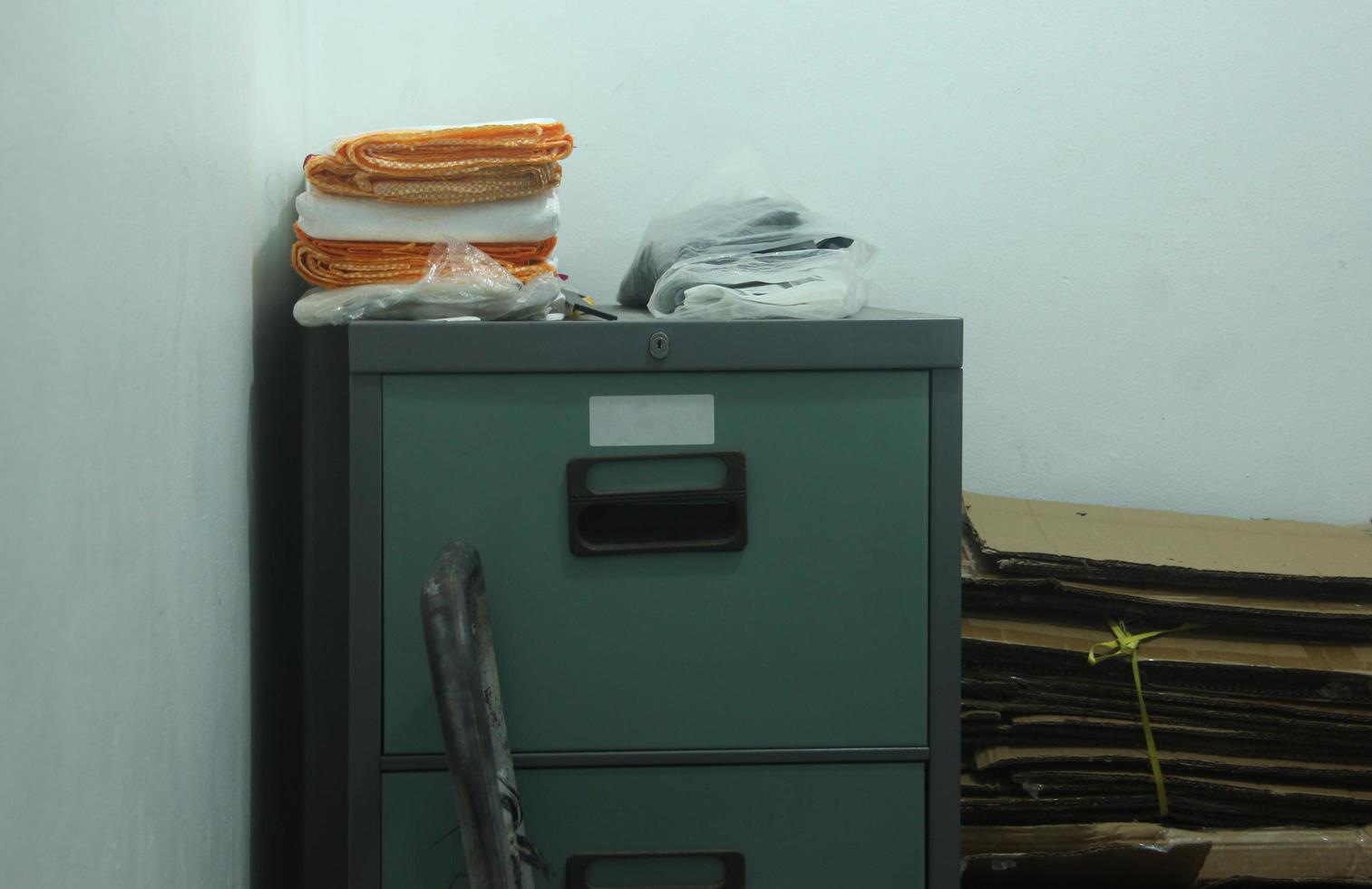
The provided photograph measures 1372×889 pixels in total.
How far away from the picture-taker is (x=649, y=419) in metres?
0.97

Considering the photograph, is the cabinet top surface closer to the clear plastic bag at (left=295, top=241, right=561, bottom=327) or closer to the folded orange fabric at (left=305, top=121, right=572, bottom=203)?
the clear plastic bag at (left=295, top=241, right=561, bottom=327)

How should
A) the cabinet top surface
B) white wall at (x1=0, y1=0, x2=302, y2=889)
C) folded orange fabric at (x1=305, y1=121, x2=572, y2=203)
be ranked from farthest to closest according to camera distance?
folded orange fabric at (x1=305, y1=121, x2=572, y2=203), the cabinet top surface, white wall at (x1=0, y1=0, x2=302, y2=889)

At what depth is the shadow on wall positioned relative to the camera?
1.15 meters

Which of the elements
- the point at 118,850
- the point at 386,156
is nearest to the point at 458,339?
the point at 386,156

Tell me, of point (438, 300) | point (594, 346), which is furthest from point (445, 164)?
point (594, 346)

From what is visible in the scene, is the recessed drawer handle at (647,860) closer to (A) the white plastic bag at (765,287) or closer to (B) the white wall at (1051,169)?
(A) the white plastic bag at (765,287)

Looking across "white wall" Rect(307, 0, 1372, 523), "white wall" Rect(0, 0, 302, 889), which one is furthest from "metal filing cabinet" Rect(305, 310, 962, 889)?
"white wall" Rect(307, 0, 1372, 523)

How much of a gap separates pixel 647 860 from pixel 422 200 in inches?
24.7

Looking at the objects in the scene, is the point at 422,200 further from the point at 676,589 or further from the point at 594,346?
the point at 676,589

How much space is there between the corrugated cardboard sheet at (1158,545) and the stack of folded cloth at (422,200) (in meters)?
0.67

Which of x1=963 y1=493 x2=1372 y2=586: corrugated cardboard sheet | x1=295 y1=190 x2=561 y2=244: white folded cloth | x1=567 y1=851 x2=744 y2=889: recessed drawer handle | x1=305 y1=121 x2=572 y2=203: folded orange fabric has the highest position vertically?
x1=305 y1=121 x2=572 y2=203: folded orange fabric

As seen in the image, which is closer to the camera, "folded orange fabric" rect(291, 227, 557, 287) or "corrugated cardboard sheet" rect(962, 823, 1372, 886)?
"folded orange fabric" rect(291, 227, 557, 287)

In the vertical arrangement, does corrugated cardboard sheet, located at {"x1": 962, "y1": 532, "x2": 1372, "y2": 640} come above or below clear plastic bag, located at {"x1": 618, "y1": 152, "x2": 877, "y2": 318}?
below

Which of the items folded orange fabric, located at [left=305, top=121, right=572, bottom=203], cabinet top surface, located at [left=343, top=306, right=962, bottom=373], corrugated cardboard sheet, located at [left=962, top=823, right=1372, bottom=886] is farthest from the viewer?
corrugated cardboard sheet, located at [left=962, top=823, right=1372, bottom=886]
